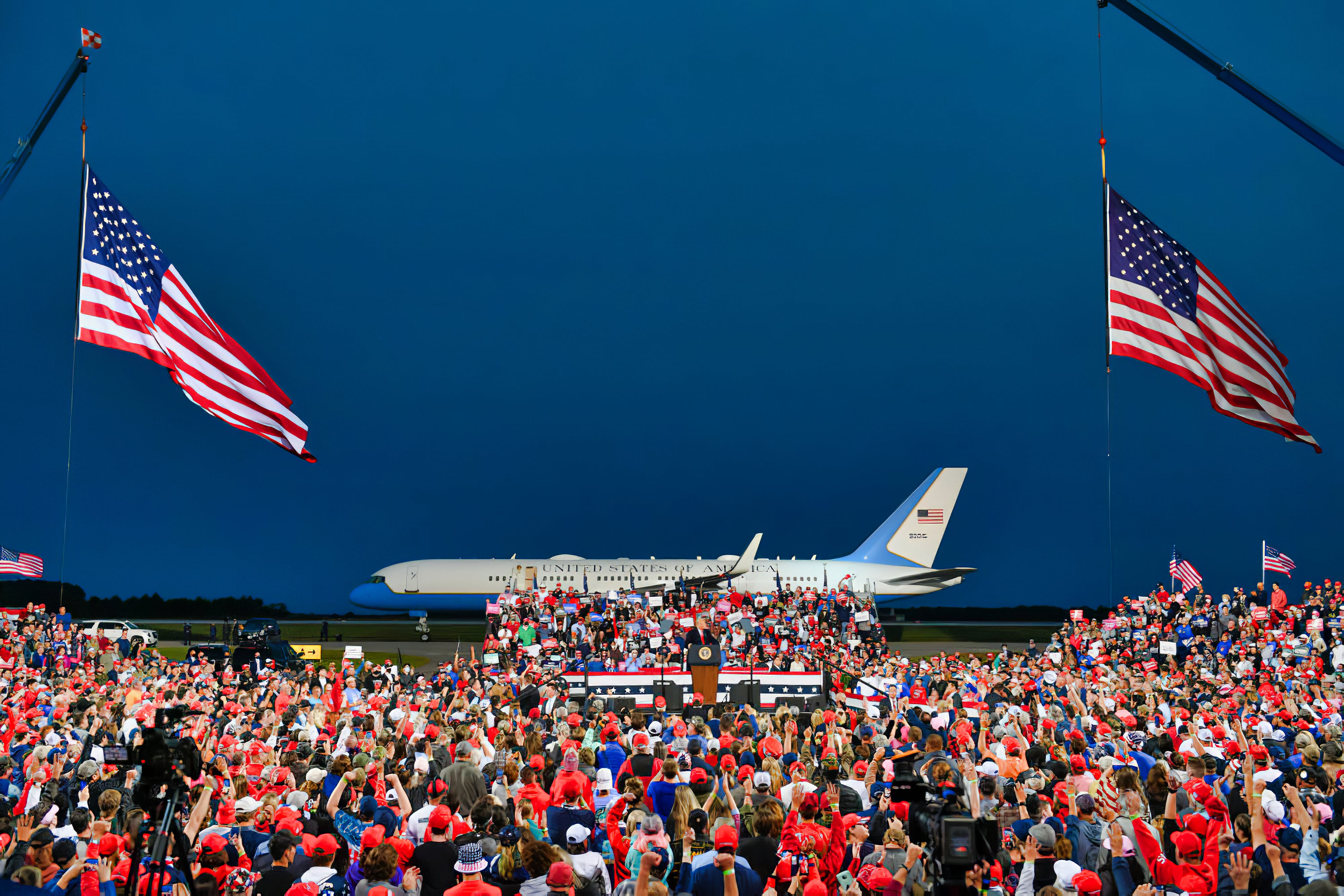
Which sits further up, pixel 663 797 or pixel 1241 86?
pixel 1241 86

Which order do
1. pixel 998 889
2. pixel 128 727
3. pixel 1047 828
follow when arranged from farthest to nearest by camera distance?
1. pixel 128 727
2. pixel 1047 828
3. pixel 998 889

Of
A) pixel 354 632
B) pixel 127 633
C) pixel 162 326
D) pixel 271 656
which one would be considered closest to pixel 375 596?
pixel 354 632

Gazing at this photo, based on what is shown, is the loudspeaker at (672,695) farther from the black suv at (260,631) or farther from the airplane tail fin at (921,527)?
the airplane tail fin at (921,527)

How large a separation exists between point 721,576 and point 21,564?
32522 millimetres

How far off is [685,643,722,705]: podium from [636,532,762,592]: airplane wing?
2954 cm

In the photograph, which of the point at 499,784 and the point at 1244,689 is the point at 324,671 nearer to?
the point at 499,784

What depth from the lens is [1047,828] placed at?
7.20m

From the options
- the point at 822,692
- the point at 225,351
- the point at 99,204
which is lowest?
the point at 822,692

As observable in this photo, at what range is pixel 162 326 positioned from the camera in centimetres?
1302

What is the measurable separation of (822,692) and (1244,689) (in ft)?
26.9

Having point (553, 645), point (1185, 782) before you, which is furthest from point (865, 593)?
point (1185, 782)

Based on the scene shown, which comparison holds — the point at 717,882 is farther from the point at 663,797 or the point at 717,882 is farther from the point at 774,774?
the point at 774,774

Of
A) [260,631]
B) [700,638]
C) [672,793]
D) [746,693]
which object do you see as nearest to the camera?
[672,793]

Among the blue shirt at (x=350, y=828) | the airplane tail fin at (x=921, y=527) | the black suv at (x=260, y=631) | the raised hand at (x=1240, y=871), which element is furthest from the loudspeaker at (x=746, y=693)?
the airplane tail fin at (x=921, y=527)
